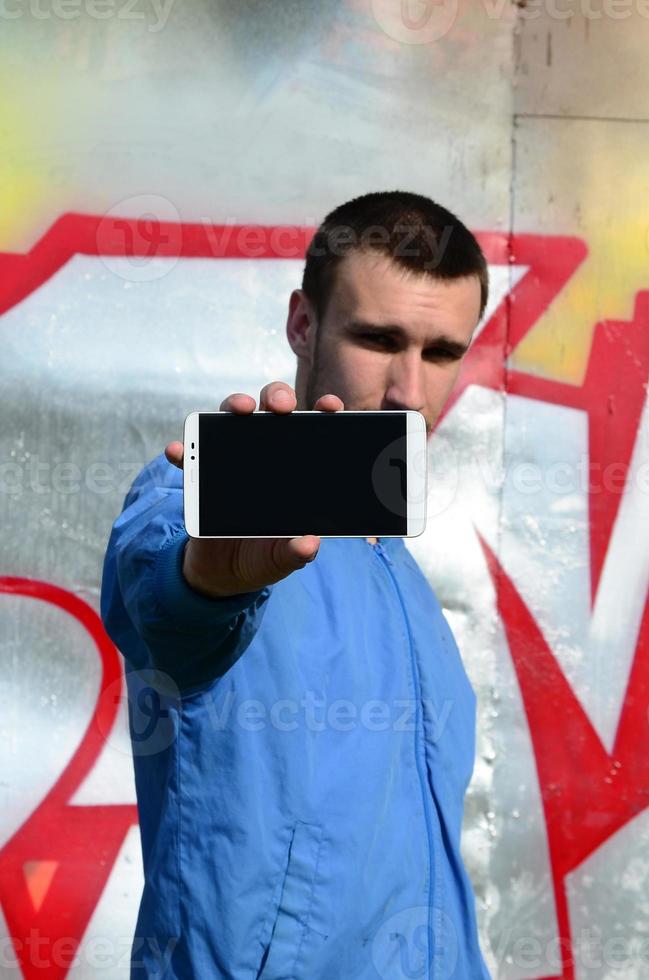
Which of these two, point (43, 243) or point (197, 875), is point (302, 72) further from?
point (197, 875)

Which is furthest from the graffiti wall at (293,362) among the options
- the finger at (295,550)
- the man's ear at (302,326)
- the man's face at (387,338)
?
the finger at (295,550)

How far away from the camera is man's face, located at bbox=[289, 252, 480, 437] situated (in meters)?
1.43

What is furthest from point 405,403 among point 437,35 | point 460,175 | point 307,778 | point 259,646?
point 437,35

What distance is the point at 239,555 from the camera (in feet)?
3.30

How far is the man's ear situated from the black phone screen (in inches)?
20.3

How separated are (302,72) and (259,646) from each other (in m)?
1.36

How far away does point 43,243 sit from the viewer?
2.13 m

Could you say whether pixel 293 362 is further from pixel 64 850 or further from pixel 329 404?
pixel 329 404

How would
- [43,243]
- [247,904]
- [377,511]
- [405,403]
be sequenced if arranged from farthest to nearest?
[43,243] → [405,403] → [247,904] → [377,511]

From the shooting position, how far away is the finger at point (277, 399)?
1000 mm

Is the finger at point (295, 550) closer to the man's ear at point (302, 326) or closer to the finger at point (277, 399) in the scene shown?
the finger at point (277, 399)

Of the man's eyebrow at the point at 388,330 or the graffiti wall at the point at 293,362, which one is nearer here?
the man's eyebrow at the point at 388,330

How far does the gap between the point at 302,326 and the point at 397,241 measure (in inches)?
7.8

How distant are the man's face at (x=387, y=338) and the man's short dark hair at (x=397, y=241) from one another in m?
0.02
